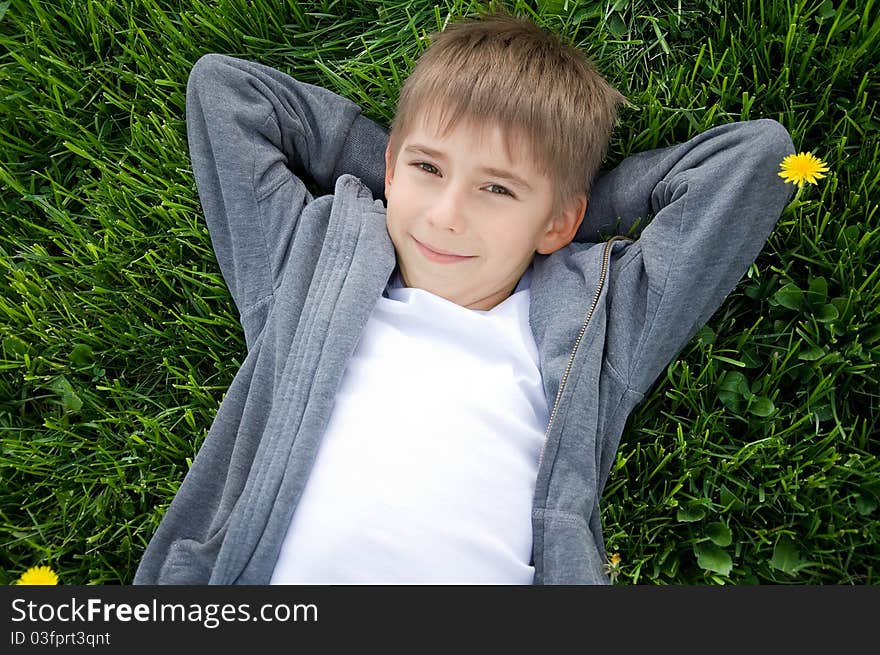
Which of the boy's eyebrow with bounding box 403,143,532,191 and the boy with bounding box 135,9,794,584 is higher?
the boy's eyebrow with bounding box 403,143,532,191

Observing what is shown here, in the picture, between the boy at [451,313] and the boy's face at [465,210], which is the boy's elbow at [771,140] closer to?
the boy at [451,313]

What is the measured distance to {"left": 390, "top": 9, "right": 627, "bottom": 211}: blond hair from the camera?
6.17ft

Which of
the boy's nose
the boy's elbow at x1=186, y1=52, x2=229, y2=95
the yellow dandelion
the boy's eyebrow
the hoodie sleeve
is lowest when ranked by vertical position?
the yellow dandelion

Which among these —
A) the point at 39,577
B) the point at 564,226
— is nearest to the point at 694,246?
the point at 564,226

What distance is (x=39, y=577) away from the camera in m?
1.87

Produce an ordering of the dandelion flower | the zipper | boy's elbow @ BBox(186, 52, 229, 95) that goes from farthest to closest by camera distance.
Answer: boy's elbow @ BBox(186, 52, 229, 95), the dandelion flower, the zipper

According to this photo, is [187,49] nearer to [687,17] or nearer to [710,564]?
[687,17]

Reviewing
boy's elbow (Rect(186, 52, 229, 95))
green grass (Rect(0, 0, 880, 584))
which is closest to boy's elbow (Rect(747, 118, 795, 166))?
green grass (Rect(0, 0, 880, 584))

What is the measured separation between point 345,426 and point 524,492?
40cm

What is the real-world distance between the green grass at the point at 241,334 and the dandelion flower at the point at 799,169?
0.10 m

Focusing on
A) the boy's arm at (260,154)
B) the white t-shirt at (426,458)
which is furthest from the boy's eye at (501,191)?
the boy's arm at (260,154)

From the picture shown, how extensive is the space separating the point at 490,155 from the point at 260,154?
1.85 ft

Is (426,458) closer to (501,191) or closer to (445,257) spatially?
(445,257)

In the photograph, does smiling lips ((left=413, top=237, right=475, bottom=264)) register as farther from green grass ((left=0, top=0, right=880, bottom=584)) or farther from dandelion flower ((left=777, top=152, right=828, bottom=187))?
dandelion flower ((left=777, top=152, right=828, bottom=187))
